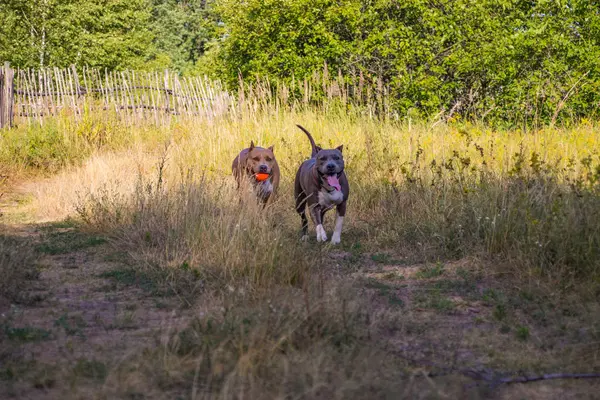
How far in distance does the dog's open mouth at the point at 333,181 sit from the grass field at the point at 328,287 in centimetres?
62

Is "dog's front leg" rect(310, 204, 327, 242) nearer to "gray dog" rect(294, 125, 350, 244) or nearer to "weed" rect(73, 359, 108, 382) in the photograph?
"gray dog" rect(294, 125, 350, 244)

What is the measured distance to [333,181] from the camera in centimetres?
733

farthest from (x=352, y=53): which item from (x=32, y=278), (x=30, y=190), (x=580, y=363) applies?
(x=580, y=363)

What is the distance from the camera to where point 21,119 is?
621 inches

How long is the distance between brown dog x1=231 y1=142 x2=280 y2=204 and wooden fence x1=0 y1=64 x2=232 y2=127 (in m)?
6.71

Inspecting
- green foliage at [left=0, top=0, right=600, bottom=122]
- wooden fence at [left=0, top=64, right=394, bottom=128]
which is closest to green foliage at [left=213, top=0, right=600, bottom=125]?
green foliage at [left=0, top=0, right=600, bottom=122]

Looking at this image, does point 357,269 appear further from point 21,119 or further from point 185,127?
point 21,119

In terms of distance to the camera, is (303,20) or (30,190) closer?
(30,190)

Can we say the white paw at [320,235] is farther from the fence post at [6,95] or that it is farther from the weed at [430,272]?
the fence post at [6,95]

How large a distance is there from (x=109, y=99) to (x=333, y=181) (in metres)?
10.7

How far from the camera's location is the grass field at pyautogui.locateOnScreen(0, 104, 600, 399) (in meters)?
3.53

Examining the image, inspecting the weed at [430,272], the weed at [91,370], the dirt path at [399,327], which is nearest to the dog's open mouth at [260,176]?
the dirt path at [399,327]

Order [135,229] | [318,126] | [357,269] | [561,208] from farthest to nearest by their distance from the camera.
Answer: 1. [318,126]
2. [135,229]
3. [357,269]
4. [561,208]

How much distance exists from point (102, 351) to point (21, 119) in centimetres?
1309
